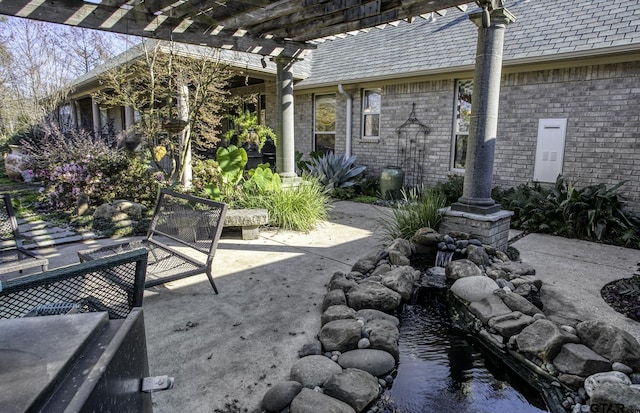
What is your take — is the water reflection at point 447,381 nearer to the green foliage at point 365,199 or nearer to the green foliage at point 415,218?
the green foliage at point 415,218

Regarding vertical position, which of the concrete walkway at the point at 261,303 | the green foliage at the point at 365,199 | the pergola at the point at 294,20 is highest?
the pergola at the point at 294,20

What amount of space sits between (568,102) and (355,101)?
16.0 feet

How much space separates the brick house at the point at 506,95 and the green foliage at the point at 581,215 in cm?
68

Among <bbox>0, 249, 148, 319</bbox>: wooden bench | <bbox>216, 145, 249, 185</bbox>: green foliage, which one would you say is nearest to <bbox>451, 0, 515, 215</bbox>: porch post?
<bbox>216, 145, 249, 185</bbox>: green foliage

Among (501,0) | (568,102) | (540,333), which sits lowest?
(540,333)

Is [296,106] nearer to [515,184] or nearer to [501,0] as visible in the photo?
[515,184]

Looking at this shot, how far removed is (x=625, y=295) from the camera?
12.3ft

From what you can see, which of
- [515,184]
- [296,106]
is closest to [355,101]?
[296,106]

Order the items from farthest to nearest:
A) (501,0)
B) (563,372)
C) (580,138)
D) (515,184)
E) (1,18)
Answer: (1,18), (515,184), (580,138), (501,0), (563,372)

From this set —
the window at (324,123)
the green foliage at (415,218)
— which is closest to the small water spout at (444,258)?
the green foliage at (415,218)

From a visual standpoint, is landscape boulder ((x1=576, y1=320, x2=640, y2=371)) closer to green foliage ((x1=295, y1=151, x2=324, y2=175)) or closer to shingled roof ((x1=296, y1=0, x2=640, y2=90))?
shingled roof ((x1=296, y1=0, x2=640, y2=90))

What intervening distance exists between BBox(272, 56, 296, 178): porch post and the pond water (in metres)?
4.43

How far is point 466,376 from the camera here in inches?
103

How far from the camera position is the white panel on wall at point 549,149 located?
22.8 ft
